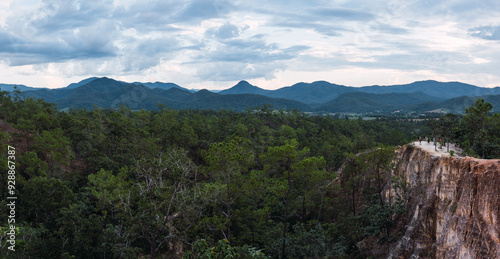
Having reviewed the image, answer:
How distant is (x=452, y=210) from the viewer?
20.7 meters

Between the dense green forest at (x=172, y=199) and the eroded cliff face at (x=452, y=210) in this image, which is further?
the dense green forest at (x=172, y=199)

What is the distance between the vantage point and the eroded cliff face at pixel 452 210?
1727cm

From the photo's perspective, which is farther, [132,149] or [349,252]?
[132,149]

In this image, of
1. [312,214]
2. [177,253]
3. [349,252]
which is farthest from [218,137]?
[349,252]

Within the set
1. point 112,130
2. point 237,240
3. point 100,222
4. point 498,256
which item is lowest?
point 237,240

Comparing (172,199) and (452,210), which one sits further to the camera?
(172,199)

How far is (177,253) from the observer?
3256cm

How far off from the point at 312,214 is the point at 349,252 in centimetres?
968

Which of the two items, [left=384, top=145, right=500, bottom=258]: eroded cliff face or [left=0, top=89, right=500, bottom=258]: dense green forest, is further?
[left=0, top=89, right=500, bottom=258]: dense green forest

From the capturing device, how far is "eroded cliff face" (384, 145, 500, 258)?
680 inches

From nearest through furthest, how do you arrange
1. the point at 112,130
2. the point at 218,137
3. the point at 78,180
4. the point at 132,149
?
the point at 78,180 < the point at 132,149 < the point at 112,130 < the point at 218,137

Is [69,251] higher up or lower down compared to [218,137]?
lower down

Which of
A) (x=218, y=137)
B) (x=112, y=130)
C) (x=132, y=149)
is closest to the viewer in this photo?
(x=132, y=149)

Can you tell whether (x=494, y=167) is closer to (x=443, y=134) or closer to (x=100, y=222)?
(x=443, y=134)
